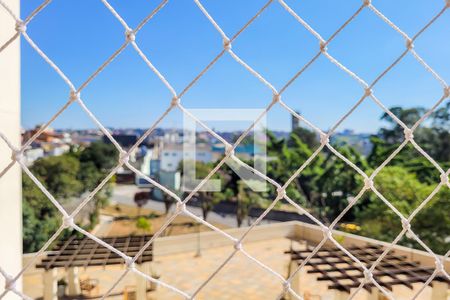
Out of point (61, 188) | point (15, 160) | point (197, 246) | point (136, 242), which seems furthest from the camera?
point (61, 188)

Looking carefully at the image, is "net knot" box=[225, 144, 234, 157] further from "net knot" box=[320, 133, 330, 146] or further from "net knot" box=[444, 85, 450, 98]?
"net knot" box=[444, 85, 450, 98]

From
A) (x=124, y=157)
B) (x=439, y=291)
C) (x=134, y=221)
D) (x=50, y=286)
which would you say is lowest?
(x=134, y=221)

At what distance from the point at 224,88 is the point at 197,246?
2.63 meters

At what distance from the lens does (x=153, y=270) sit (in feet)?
11.4

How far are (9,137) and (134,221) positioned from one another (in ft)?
21.3

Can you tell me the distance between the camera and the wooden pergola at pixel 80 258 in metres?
2.59

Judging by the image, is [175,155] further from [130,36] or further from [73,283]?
[130,36]

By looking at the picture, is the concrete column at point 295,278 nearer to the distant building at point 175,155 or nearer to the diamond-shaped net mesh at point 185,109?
the diamond-shaped net mesh at point 185,109

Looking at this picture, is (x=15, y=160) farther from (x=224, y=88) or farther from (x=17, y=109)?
(x=224, y=88)

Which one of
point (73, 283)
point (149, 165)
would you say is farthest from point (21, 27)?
point (149, 165)

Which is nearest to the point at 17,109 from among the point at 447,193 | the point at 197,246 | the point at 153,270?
the point at 153,270

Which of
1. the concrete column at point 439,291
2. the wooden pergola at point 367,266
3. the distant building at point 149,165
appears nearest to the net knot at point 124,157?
the wooden pergola at point 367,266

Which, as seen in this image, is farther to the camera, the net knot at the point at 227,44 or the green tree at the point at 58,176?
the green tree at the point at 58,176

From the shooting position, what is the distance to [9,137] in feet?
1.73
